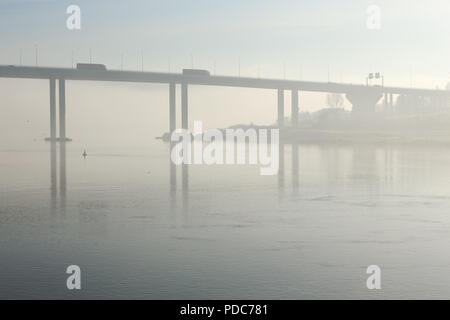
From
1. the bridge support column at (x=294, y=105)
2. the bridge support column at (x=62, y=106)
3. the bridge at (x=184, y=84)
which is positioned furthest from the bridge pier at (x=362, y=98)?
the bridge support column at (x=62, y=106)

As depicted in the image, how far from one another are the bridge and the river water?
108 metres

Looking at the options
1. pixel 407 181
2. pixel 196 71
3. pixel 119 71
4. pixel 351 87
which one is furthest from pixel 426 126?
pixel 407 181

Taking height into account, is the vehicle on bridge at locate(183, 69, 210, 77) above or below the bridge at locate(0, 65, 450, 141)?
above

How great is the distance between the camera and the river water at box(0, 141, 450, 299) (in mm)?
15062

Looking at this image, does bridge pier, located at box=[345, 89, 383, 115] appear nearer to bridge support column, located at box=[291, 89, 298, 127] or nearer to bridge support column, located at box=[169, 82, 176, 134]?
bridge support column, located at box=[291, 89, 298, 127]

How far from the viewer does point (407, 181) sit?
4300cm

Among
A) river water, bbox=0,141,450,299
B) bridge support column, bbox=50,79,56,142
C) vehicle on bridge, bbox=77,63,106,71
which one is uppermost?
vehicle on bridge, bbox=77,63,106,71

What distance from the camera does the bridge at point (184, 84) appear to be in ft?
473

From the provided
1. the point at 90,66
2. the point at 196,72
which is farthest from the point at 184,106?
the point at 90,66

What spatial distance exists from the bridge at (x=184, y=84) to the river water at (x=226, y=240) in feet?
355

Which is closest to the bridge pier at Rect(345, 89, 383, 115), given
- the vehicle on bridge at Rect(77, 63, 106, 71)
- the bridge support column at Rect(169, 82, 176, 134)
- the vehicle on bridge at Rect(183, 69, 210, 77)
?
the vehicle on bridge at Rect(183, 69, 210, 77)

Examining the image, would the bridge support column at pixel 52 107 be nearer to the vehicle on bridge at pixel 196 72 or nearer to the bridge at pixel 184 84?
the bridge at pixel 184 84
